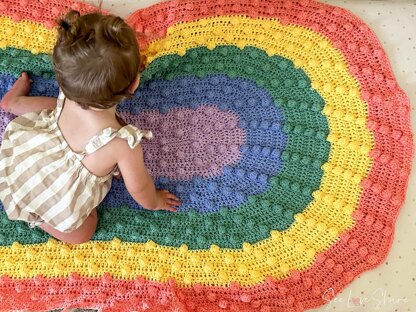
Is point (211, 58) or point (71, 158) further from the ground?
point (211, 58)

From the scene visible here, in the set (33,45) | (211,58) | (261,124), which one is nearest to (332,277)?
(261,124)

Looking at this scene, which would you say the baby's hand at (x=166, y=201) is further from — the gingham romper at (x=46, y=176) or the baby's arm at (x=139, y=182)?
the gingham romper at (x=46, y=176)

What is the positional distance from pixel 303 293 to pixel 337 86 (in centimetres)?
48

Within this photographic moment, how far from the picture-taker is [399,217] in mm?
1122

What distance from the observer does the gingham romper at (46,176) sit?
0.99 m

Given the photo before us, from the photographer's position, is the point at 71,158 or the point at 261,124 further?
the point at 261,124

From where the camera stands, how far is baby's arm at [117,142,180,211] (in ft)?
3.20

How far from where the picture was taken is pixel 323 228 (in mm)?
1117

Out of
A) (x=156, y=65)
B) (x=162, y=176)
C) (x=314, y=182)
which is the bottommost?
(x=162, y=176)

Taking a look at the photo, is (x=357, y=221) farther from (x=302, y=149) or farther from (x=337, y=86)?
(x=337, y=86)

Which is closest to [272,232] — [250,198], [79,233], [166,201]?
[250,198]

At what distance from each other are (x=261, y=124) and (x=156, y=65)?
0.28 m

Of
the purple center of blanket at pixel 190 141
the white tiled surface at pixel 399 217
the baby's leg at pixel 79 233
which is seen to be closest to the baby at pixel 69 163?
the baby's leg at pixel 79 233

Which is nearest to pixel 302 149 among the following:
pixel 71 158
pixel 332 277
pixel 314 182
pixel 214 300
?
pixel 314 182
